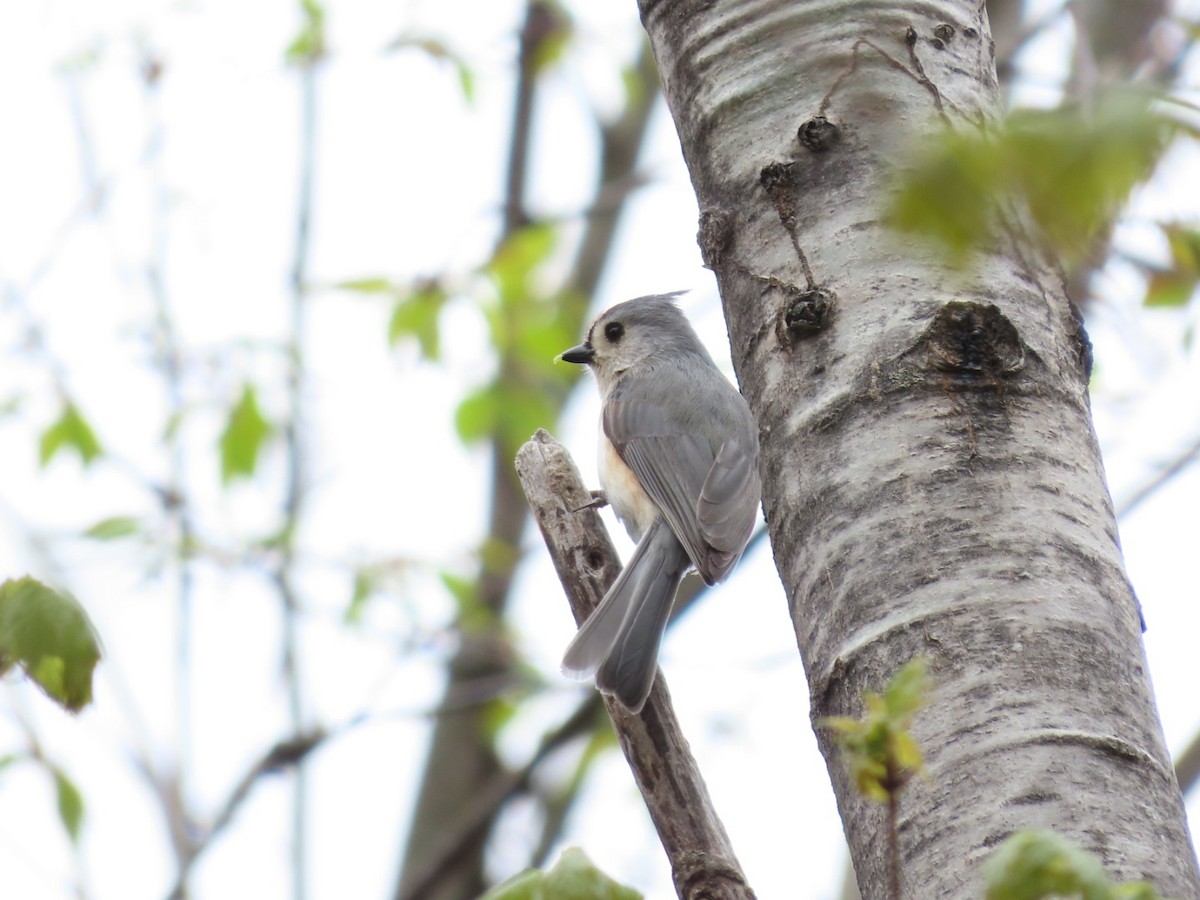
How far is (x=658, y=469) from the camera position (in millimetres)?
3471

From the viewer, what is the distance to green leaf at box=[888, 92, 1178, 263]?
589 millimetres

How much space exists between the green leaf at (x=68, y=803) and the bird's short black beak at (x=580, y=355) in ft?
6.12

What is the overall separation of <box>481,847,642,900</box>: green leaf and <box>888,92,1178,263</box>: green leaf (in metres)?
0.48

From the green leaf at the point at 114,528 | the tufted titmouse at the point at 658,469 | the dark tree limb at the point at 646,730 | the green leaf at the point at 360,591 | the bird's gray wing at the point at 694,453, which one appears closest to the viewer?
the dark tree limb at the point at 646,730

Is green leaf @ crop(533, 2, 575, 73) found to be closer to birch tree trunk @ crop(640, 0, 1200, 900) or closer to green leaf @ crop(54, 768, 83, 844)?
green leaf @ crop(54, 768, 83, 844)

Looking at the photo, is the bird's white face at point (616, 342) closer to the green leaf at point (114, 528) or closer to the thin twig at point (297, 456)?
the thin twig at point (297, 456)

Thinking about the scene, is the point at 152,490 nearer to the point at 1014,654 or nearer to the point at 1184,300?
the point at 1184,300

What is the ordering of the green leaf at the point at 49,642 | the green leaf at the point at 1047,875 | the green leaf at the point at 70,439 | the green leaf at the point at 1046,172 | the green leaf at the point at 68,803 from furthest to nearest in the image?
the green leaf at the point at 70,439 < the green leaf at the point at 68,803 < the green leaf at the point at 49,642 < the green leaf at the point at 1047,875 < the green leaf at the point at 1046,172

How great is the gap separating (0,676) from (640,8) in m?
1.16

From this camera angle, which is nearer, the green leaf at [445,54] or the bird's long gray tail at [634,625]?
the bird's long gray tail at [634,625]

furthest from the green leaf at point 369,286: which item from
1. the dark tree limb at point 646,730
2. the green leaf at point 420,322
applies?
the dark tree limb at point 646,730

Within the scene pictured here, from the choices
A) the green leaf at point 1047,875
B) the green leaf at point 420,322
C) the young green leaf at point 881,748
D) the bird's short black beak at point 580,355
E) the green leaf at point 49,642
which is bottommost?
the green leaf at point 1047,875

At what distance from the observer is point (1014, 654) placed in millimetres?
1169

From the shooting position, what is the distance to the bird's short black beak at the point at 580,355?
415 cm
